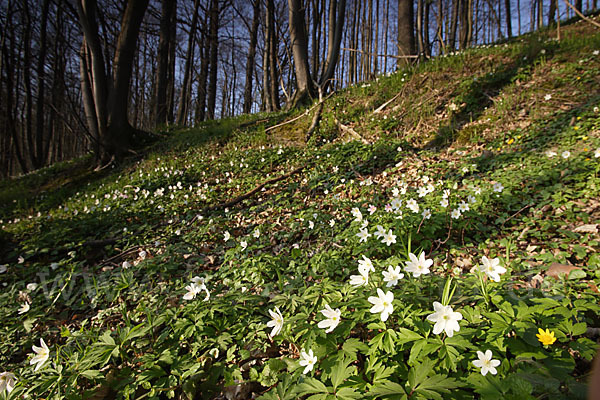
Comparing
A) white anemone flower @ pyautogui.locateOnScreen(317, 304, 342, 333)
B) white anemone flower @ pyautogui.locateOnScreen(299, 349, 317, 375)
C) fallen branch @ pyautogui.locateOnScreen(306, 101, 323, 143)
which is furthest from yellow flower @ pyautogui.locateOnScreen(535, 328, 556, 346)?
fallen branch @ pyautogui.locateOnScreen(306, 101, 323, 143)

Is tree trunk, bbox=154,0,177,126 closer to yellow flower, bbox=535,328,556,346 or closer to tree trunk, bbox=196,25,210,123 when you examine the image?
tree trunk, bbox=196,25,210,123

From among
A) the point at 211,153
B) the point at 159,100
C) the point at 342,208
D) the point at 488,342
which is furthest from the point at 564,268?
the point at 159,100

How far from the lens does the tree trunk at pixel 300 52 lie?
23.1 ft

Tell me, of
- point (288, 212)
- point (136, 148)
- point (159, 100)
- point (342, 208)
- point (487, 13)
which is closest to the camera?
point (342, 208)

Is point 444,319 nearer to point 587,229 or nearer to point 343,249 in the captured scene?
point 343,249

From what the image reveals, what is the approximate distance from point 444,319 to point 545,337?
434mm

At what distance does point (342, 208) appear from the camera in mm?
3260

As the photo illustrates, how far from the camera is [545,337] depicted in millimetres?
1126

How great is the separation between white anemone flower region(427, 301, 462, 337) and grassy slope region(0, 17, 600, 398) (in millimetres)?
101

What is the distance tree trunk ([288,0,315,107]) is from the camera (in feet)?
23.1

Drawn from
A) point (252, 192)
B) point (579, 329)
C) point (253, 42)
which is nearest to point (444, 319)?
point (579, 329)

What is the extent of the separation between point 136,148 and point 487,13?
80.8 ft

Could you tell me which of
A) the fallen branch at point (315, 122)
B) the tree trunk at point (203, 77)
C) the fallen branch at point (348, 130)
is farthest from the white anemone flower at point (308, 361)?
the tree trunk at point (203, 77)

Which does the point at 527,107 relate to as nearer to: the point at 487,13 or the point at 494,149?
the point at 494,149
